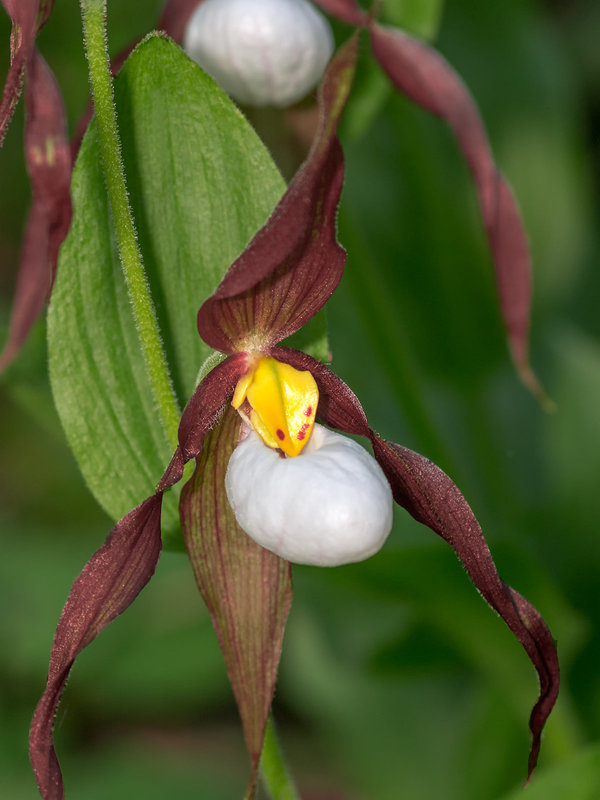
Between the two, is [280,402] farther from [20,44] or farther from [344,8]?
[344,8]

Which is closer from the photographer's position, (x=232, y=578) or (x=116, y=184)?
(x=116, y=184)

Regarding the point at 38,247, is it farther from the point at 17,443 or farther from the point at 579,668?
the point at 17,443

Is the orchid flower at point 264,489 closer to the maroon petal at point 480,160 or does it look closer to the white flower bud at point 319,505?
the white flower bud at point 319,505

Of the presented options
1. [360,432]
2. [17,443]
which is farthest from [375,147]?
[360,432]

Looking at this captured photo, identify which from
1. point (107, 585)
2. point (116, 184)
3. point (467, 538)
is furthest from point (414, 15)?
point (107, 585)

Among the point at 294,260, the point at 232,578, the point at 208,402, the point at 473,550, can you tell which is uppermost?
the point at 294,260
